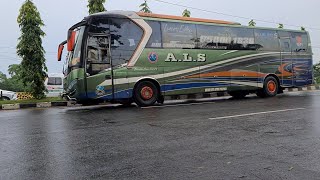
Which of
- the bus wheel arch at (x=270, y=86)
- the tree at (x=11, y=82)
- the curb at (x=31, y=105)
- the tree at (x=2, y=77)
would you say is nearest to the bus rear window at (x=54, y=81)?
the curb at (x=31, y=105)

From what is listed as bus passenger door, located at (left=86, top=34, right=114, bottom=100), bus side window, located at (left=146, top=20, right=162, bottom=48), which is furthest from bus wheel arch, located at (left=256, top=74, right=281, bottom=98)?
bus passenger door, located at (left=86, top=34, right=114, bottom=100)

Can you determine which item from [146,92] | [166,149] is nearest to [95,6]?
[146,92]

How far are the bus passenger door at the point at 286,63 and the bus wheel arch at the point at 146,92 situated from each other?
22.6 ft

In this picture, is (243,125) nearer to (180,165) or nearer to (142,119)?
(142,119)

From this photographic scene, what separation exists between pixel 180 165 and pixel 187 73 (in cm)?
956

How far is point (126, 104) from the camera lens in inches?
538

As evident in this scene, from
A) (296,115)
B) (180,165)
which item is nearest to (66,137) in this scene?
(180,165)

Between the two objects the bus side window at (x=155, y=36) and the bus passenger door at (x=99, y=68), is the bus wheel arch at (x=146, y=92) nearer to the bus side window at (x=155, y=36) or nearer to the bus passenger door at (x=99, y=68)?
the bus passenger door at (x=99, y=68)

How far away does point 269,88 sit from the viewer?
16.1 metres

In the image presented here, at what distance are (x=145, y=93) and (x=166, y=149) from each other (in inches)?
302

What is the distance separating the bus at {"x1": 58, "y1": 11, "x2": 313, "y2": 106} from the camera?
11.9m

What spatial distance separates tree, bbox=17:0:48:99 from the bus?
4.87 metres

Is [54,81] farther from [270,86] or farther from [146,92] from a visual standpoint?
[270,86]

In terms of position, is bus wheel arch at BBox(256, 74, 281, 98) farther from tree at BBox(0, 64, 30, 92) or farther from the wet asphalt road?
tree at BBox(0, 64, 30, 92)
